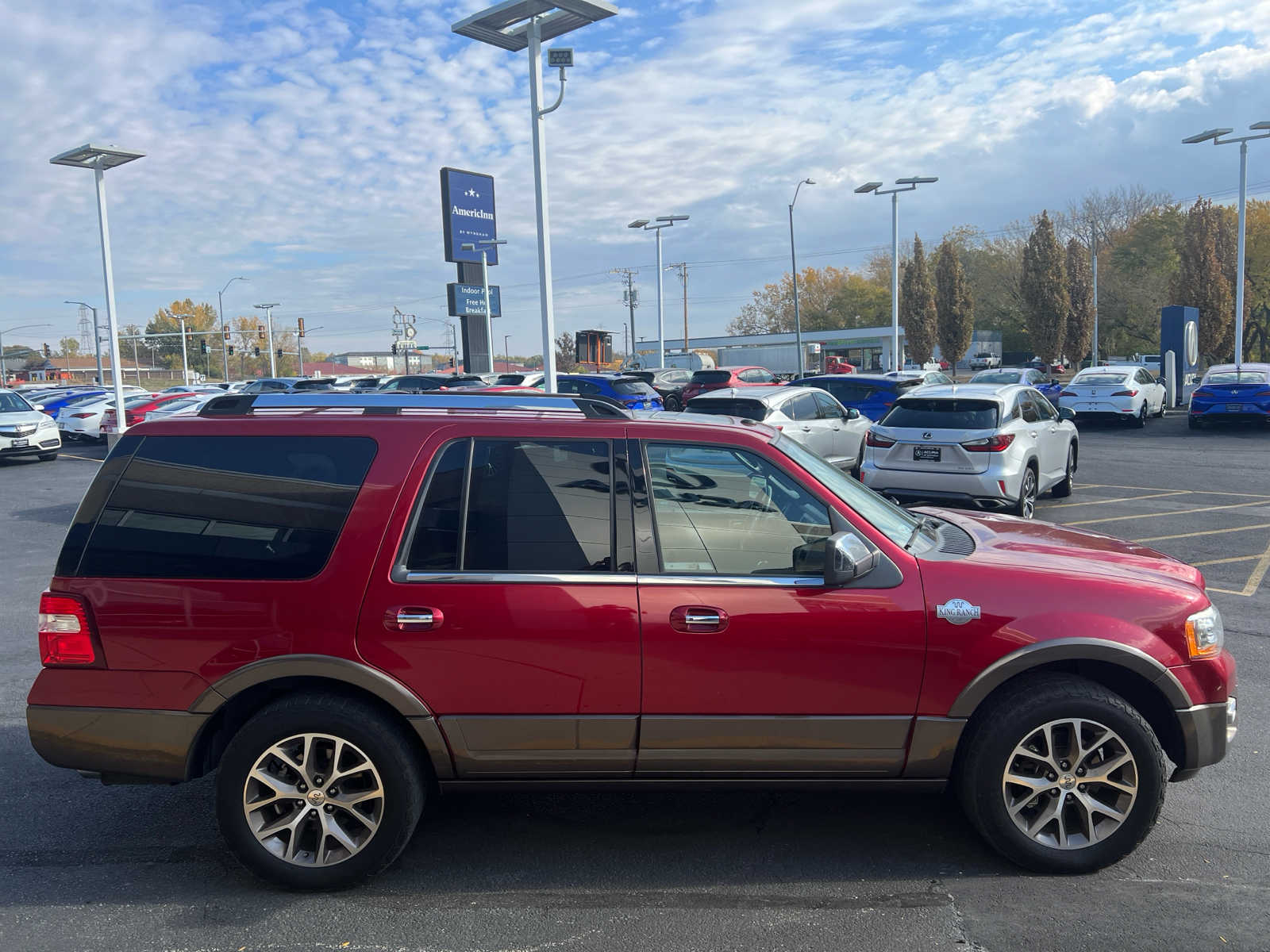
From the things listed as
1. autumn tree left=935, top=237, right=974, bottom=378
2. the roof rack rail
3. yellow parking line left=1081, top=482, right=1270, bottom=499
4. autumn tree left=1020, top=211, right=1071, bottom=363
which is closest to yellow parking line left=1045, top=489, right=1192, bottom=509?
yellow parking line left=1081, top=482, right=1270, bottom=499

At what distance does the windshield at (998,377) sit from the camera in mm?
27869

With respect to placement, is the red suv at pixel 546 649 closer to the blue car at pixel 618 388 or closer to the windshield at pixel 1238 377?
the blue car at pixel 618 388

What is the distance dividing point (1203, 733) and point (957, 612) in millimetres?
1102

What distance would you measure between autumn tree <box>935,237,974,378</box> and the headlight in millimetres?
47400

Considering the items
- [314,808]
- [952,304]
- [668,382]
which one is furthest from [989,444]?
[952,304]

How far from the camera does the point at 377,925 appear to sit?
11.3 ft

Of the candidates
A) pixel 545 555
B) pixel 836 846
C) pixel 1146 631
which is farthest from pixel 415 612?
pixel 1146 631

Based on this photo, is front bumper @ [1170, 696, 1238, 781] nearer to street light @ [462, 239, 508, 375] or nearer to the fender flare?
the fender flare

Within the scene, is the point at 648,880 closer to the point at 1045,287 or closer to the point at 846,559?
the point at 846,559

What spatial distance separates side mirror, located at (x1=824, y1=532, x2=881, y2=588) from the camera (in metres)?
3.54

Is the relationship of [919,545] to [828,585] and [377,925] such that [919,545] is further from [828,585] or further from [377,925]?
[377,925]

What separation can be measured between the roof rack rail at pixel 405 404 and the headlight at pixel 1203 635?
7.64 feet

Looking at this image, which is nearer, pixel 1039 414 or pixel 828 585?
pixel 828 585

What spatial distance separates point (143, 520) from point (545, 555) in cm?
156
